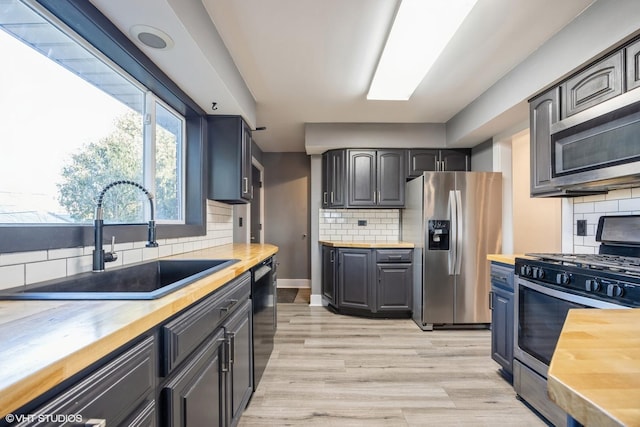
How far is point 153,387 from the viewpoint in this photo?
2.54ft

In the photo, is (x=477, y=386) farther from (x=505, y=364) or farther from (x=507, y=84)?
(x=507, y=84)

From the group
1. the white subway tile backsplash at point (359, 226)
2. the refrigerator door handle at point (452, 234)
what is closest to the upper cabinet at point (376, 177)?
the white subway tile backsplash at point (359, 226)

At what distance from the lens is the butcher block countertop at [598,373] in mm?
355

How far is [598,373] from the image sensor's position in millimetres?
430

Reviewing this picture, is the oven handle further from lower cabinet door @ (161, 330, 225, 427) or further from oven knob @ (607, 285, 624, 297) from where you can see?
lower cabinet door @ (161, 330, 225, 427)

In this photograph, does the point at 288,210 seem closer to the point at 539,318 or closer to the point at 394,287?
the point at 394,287

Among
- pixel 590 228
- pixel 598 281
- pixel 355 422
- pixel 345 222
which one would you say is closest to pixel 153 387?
pixel 355 422

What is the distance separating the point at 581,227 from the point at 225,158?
2.93 m

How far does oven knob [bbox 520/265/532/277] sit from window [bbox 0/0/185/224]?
2.51 m

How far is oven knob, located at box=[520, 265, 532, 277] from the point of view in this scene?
1743 millimetres

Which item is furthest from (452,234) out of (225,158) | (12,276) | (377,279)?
(12,276)

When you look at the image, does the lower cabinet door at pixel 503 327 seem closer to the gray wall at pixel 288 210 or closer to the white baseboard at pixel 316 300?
the white baseboard at pixel 316 300

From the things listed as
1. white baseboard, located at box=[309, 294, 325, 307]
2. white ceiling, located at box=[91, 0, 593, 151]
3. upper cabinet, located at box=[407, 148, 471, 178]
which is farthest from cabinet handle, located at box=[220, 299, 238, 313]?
upper cabinet, located at box=[407, 148, 471, 178]

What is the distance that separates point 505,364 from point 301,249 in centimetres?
360
